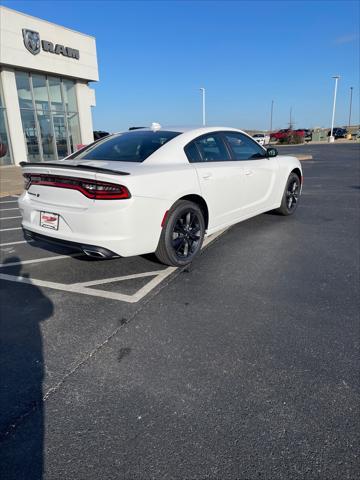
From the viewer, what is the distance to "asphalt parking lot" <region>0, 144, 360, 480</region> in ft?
5.71

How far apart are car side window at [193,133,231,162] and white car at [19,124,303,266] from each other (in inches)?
0.6

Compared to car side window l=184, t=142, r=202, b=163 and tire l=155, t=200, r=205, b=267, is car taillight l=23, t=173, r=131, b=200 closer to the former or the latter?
tire l=155, t=200, r=205, b=267

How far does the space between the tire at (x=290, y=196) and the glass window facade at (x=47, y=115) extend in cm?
1638

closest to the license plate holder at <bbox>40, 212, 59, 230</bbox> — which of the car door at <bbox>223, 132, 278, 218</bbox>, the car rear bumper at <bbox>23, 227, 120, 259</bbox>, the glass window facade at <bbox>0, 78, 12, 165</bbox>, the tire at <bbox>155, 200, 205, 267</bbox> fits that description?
the car rear bumper at <bbox>23, 227, 120, 259</bbox>

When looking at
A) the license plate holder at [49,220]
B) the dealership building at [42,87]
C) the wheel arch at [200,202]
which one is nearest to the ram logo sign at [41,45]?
the dealership building at [42,87]

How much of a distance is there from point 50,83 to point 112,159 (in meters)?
19.4

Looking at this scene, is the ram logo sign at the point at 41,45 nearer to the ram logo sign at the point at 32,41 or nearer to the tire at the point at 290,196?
the ram logo sign at the point at 32,41

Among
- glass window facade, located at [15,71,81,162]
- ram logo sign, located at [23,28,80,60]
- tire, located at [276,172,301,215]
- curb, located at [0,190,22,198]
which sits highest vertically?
ram logo sign, located at [23,28,80,60]

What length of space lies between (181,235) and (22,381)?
223cm

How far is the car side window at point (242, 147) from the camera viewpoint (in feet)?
16.3

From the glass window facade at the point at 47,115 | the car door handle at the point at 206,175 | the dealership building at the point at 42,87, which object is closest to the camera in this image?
the car door handle at the point at 206,175

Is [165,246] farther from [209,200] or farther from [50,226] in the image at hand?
[50,226]

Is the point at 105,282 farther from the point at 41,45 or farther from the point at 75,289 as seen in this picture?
the point at 41,45

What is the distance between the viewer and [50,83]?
20.5m
